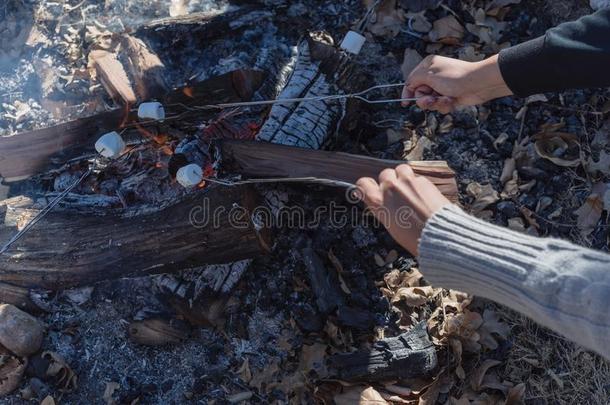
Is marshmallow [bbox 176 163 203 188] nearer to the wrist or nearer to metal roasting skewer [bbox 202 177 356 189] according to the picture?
metal roasting skewer [bbox 202 177 356 189]

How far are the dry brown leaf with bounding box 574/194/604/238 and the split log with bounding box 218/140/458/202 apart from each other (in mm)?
761

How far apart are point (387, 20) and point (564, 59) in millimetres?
1598

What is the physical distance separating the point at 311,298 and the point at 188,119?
1.12 meters

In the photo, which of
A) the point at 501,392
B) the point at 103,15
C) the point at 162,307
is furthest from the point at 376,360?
the point at 103,15

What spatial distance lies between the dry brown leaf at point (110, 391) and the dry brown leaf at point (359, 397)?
1.06 meters

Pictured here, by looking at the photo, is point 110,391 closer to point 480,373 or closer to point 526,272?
point 480,373

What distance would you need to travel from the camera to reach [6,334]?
285cm

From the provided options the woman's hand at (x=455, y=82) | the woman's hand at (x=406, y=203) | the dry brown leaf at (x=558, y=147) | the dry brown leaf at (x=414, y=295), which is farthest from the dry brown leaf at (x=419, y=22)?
the woman's hand at (x=406, y=203)

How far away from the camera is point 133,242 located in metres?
2.84

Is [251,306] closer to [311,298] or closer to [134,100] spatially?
[311,298]

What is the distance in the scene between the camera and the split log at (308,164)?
2.71 m

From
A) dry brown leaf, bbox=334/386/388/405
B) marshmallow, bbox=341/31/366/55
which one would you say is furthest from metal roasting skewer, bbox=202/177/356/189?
dry brown leaf, bbox=334/386/388/405

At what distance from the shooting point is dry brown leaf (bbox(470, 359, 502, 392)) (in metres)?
2.72

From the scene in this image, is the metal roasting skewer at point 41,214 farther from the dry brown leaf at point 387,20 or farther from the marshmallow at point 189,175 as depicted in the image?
the dry brown leaf at point 387,20
